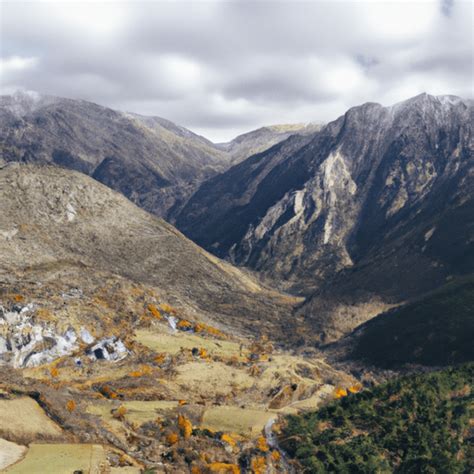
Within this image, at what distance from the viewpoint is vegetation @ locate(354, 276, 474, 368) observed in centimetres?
8094

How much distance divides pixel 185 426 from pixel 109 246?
2986 inches

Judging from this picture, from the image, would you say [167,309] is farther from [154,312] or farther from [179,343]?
[179,343]

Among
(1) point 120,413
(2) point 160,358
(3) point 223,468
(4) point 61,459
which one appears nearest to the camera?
(4) point 61,459

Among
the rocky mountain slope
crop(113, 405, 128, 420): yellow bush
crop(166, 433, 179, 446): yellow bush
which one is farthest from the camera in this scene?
crop(113, 405, 128, 420): yellow bush

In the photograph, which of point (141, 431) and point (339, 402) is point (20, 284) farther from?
point (339, 402)

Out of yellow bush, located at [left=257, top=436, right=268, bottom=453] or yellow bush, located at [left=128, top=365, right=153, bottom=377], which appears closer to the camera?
yellow bush, located at [left=257, top=436, right=268, bottom=453]

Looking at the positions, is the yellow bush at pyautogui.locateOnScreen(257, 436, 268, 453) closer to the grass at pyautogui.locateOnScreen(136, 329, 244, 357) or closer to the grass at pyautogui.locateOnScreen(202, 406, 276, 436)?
the grass at pyautogui.locateOnScreen(202, 406, 276, 436)

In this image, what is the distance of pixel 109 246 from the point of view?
115 m

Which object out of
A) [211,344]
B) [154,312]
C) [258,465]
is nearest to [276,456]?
[258,465]

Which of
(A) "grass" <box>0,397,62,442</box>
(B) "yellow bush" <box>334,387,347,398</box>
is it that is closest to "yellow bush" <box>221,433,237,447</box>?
(A) "grass" <box>0,397,62,442</box>

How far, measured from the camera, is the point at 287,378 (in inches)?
2566

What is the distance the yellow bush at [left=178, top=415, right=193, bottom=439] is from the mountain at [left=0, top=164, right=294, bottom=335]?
48.8 metres

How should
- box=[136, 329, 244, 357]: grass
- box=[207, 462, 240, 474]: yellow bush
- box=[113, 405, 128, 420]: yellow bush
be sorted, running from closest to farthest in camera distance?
box=[207, 462, 240, 474]: yellow bush
box=[113, 405, 128, 420]: yellow bush
box=[136, 329, 244, 357]: grass

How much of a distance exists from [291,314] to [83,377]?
59.9 m
